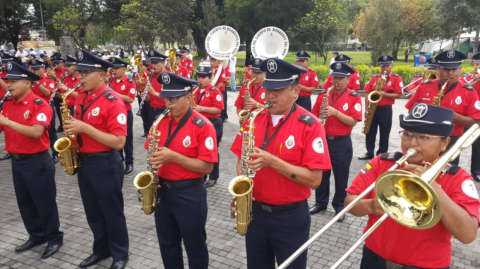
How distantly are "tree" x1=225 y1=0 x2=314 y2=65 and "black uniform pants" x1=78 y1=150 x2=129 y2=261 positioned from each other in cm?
3354

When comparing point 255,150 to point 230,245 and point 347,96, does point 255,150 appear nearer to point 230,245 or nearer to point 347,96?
point 230,245

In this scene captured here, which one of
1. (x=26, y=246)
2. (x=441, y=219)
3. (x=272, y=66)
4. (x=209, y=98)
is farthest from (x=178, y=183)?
(x=209, y=98)

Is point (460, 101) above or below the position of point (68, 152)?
above

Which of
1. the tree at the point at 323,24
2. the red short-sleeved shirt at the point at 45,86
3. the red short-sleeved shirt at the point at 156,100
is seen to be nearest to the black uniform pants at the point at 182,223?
the red short-sleeved shirt at the point at 156,100

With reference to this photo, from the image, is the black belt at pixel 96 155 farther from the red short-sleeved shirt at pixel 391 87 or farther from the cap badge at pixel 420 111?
the red short-sleeved shirt at pixel 391 87

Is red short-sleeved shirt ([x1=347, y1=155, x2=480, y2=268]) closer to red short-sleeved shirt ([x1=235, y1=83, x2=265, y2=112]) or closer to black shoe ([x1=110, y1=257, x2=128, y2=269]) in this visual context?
black shoe ([x1=110, y1=257, x2=128, y2=269])

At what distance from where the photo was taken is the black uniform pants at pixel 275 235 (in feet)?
11.1

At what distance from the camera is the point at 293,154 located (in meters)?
3.41

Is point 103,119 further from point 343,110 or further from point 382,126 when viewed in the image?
point 382,126

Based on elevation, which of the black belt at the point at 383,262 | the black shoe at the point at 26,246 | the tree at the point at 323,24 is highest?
the tree at the point at 323,24

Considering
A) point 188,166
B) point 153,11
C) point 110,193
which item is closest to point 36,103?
point 110,193

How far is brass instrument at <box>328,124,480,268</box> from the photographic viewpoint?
2014mm

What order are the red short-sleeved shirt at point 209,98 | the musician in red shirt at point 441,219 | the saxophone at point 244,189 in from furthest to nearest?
the red short-sleeved shirt at point 209,98, the saxophone at point 244,189, the musician in red shirt at point 441,219

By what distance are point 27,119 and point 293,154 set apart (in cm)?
396
